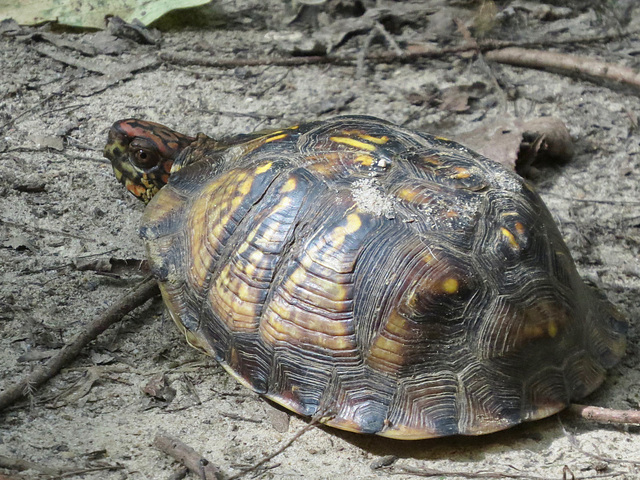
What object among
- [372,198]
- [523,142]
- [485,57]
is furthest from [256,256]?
[485,57]

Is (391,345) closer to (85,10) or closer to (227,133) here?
(227,133)

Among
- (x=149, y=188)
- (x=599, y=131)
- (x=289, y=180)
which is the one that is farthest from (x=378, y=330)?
(x=599, y=131)

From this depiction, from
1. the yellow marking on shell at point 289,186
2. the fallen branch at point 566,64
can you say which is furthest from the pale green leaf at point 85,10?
the yellow marking on shell at point 289,186

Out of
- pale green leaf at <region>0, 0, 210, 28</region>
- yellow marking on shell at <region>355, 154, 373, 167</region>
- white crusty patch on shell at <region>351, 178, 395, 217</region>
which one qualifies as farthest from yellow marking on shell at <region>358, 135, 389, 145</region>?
pale green leaf at <region>0, 0, 210, 28</region>

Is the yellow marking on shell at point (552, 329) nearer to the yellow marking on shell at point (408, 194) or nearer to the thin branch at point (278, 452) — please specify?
the yellow marking on shell at point (408, 194)

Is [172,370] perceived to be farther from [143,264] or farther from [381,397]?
[381,397]
